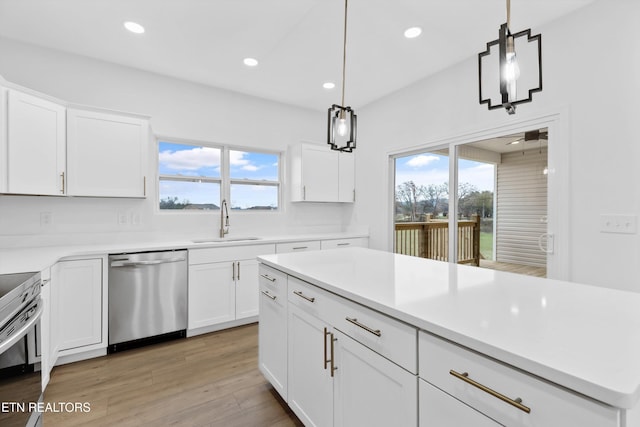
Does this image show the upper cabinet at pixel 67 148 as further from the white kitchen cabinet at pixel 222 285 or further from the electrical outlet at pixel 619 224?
the electrical outlet at pixel 619 224

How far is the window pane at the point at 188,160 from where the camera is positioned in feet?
12.0

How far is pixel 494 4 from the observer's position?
2.31m

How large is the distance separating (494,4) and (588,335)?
2.49 m

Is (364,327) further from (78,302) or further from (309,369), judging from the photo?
(78,302)

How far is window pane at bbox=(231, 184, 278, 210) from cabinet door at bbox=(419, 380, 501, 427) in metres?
3.52

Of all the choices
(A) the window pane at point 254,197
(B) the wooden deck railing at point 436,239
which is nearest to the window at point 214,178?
(A) the window pane at point 254,197

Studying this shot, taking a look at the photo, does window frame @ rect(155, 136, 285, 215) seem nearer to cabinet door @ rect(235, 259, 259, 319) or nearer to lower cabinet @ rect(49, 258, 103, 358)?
cabinet door @ rect(235, 259, 259, 319)

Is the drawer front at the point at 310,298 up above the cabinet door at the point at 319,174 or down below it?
below

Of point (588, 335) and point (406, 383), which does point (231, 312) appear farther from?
point (588, 335)

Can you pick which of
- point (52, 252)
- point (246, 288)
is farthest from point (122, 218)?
point (246, 288)

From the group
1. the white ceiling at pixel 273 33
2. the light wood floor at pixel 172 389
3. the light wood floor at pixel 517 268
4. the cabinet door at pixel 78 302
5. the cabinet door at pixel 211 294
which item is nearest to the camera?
the light wood floor at pixel 172 389

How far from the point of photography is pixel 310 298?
64.1 inches

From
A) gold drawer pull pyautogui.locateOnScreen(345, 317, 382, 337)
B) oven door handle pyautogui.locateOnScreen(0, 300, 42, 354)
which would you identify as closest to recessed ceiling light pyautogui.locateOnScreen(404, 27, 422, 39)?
gold drawer pull pyautogui.locateOnScreen(345, 317, 382, 337)

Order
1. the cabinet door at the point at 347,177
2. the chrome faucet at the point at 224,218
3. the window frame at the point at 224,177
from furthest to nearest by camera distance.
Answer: the cabinet door at the point at 347,177 < the chrome faucet at the point at 224,218 < the window frame at the point at 224,177
